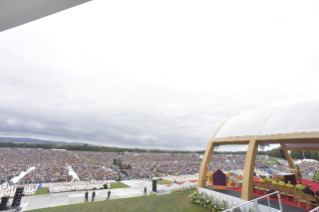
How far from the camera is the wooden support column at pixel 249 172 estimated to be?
9.59 m

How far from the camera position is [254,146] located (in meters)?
10.3

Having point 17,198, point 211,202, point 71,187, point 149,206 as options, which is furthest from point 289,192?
point 71,187

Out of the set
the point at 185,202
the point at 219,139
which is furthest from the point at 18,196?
the point at 219,139

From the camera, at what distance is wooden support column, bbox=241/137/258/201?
959cm

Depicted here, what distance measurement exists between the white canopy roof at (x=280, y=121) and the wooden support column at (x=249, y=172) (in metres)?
0.90

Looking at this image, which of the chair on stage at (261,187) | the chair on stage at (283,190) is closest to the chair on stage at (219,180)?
the chair on stage at (261,187)

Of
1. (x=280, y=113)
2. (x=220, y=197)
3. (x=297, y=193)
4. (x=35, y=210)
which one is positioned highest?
(x=280, y=113)

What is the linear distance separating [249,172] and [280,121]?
3.80 m

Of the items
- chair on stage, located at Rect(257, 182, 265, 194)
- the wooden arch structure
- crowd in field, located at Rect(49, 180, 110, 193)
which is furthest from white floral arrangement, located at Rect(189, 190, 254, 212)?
crowd in field, located at Rect(49, 180, 110, 193)

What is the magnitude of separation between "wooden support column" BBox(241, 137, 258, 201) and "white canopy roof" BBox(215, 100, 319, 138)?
902 millimetres

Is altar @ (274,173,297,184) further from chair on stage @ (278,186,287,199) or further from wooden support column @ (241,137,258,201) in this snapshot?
wooden support column @ (241,137,258,201)

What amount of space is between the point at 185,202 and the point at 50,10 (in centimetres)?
1463

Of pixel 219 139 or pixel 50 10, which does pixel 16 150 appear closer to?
pixel 219 139

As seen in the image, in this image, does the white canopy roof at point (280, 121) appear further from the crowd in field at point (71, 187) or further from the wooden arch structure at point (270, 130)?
the crowd in field at point (71, 187)
